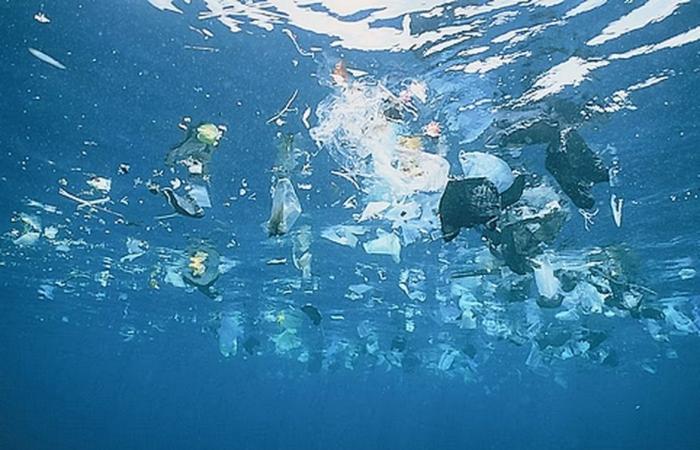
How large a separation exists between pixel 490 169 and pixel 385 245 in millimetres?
11998

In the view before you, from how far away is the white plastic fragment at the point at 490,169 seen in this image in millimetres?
8119

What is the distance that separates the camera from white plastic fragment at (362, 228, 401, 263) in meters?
18.7

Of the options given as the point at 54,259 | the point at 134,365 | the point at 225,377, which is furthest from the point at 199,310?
the point at 225,377

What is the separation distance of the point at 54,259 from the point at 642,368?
58.5m

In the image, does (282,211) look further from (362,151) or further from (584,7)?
(584,7)

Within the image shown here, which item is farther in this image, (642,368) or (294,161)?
(642,368)

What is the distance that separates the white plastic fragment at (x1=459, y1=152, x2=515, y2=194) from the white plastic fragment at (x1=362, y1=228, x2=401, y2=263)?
9.50 metres

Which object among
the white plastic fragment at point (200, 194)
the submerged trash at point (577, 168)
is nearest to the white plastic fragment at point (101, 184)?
the white plastic fragment at point (200, 194)

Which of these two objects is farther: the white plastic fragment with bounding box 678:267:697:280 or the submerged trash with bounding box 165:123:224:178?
the white plastic fragment with bounding box 678:267:697:280

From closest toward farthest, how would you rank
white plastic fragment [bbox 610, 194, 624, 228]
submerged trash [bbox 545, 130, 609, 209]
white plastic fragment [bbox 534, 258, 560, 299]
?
1. submerged trash [bbox 545, 130, 609, 209]
2. white plastic fragment [bbox 610, 194, 624, 228]
3. white plastic fragment [bbox 534, 258, 560, 299]

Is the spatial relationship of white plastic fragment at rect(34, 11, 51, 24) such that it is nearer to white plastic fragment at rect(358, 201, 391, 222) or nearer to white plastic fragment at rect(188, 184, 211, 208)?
white plastic fragment at rect(188, 184, 211, 208)

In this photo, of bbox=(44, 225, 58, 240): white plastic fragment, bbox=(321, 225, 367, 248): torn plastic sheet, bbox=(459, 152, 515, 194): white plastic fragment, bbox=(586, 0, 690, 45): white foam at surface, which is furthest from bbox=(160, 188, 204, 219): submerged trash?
bbox=(44, 225, 58, 240): white plastic fragment

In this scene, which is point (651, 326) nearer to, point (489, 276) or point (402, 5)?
point (489, 276)

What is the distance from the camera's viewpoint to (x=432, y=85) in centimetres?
985
